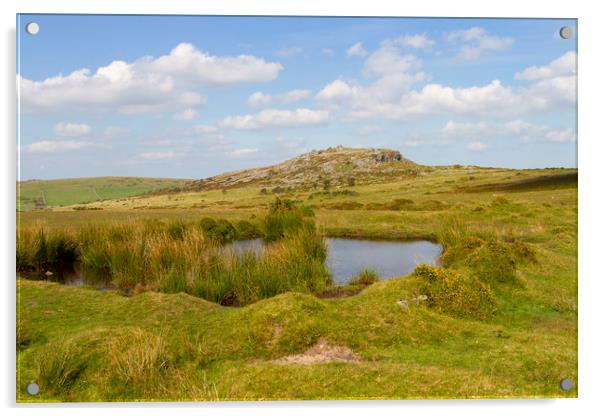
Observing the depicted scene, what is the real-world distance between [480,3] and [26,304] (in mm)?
7716

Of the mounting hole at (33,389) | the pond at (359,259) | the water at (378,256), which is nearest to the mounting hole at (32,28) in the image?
the mounting hole at (33,389)

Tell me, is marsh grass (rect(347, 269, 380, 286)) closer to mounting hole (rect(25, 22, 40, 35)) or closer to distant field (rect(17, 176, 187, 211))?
distant field (rect(17, 176, 187, 211))

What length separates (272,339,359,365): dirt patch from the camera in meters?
5.90

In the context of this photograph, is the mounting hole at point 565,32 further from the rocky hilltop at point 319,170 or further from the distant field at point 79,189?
the distant field at point 79,189

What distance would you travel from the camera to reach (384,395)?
5.50 metres

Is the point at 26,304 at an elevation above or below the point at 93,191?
below

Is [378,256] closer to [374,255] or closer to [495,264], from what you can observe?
[374,255]

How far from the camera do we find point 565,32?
21.9 ft

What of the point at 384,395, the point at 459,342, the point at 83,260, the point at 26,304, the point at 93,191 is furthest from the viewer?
the point at 83,260

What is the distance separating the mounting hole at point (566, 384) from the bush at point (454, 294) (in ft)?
4.56

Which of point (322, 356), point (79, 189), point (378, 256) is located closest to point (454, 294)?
point (322, 356)

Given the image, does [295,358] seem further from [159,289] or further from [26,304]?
[26,304]

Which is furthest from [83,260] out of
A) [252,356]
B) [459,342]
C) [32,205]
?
[459,342]

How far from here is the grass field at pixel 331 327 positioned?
5.58 metres
